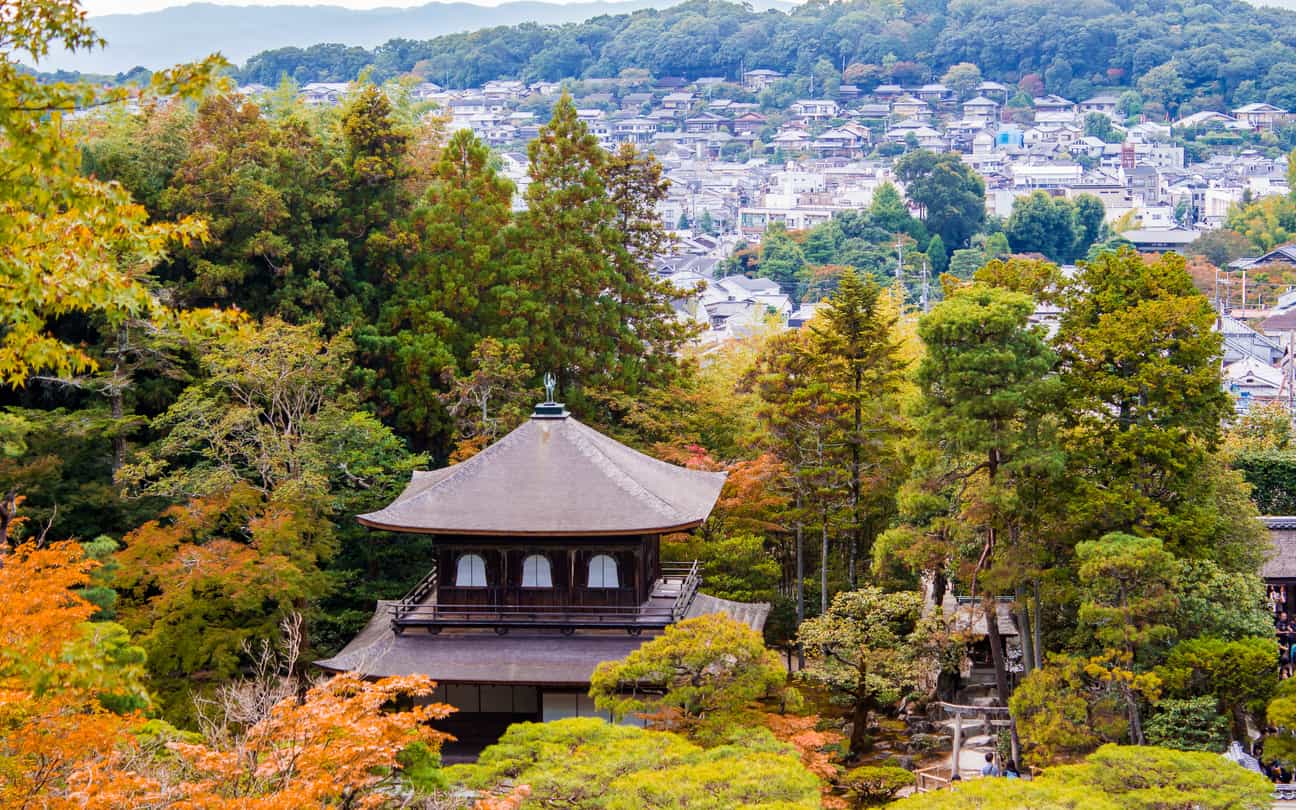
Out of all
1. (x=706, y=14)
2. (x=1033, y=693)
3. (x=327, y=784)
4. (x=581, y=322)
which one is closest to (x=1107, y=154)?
(x=706, y=14)

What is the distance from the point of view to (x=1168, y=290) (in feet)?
70.4

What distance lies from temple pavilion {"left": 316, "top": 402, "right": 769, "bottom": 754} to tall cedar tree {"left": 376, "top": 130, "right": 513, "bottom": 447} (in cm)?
830

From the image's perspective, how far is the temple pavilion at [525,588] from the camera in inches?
807

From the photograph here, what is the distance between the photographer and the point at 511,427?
2734 cm

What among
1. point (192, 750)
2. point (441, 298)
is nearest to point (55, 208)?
point (192, 750)

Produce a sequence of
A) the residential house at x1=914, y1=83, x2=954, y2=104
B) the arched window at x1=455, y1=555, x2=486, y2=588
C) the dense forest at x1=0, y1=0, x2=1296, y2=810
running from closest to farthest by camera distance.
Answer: the dense forest at x1=0, y1=0, x2=1296, y2=810 < the arched window at x1=455, y1=555, x2=486, y2=588 < the residential house at x1=914, y1=83, x2=954, y2=104

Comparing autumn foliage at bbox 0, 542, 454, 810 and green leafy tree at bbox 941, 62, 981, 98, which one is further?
green leafy tree at bbox 941, 62, 981, 98

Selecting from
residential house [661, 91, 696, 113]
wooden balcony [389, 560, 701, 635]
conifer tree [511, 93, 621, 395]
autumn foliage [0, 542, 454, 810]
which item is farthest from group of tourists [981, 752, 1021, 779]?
residential house [661, 91, 696, 113]

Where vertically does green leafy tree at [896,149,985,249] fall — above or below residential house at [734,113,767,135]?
below

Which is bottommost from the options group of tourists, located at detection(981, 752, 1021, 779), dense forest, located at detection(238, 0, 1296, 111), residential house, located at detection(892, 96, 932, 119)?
group of tourists, located at detection(981, 752, 1021, 779)

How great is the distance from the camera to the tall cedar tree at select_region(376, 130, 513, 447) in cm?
2997

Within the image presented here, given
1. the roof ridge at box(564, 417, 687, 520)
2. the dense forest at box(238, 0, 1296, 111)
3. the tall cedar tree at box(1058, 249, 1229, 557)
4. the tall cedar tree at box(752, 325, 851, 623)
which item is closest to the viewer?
the tall cedar tree at box(1058, 249, 1229, 557)

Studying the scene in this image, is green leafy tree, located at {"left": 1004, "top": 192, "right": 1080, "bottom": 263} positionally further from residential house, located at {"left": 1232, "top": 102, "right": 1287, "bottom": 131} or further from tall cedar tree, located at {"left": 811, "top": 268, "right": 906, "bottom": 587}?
residential house, located at {"left": 1232, "top": 102, "right": 1287, "bottom": 131}

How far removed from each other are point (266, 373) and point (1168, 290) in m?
13.9
